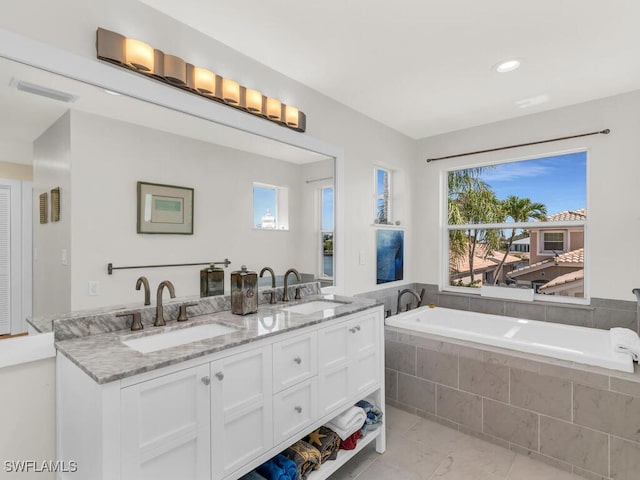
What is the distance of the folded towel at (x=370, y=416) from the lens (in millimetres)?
2104

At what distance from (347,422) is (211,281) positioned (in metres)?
1.08

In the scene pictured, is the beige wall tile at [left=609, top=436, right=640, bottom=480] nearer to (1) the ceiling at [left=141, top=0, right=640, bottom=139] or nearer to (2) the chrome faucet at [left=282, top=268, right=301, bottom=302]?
(2) the chrome faucet at [left=282, top=268, right=301, bottom=302]

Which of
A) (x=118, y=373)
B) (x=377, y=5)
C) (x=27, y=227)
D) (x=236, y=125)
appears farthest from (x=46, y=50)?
(x=377, y=5)

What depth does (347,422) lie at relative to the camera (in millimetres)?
1948

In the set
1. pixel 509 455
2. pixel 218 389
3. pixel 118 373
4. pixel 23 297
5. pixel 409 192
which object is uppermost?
pixel 409 192

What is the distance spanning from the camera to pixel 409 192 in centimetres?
381

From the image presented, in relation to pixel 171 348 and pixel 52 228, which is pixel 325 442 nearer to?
pixel 171 348

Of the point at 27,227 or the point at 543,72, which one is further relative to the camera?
the point at 543,72

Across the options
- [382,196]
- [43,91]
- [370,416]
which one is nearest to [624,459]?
[370,416]

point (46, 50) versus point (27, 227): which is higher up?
point (46, 50)

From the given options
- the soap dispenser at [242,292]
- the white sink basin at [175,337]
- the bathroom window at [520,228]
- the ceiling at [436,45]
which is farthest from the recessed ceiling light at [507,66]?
the white sink basin at [175,337]

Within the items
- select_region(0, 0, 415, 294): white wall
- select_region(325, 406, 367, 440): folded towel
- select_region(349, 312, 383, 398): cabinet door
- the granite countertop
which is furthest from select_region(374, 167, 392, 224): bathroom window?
select_region(325, 406, 367, 440): folded towel

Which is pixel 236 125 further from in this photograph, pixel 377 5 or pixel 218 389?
pixel 218 389

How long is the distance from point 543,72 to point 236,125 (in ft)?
6.85
